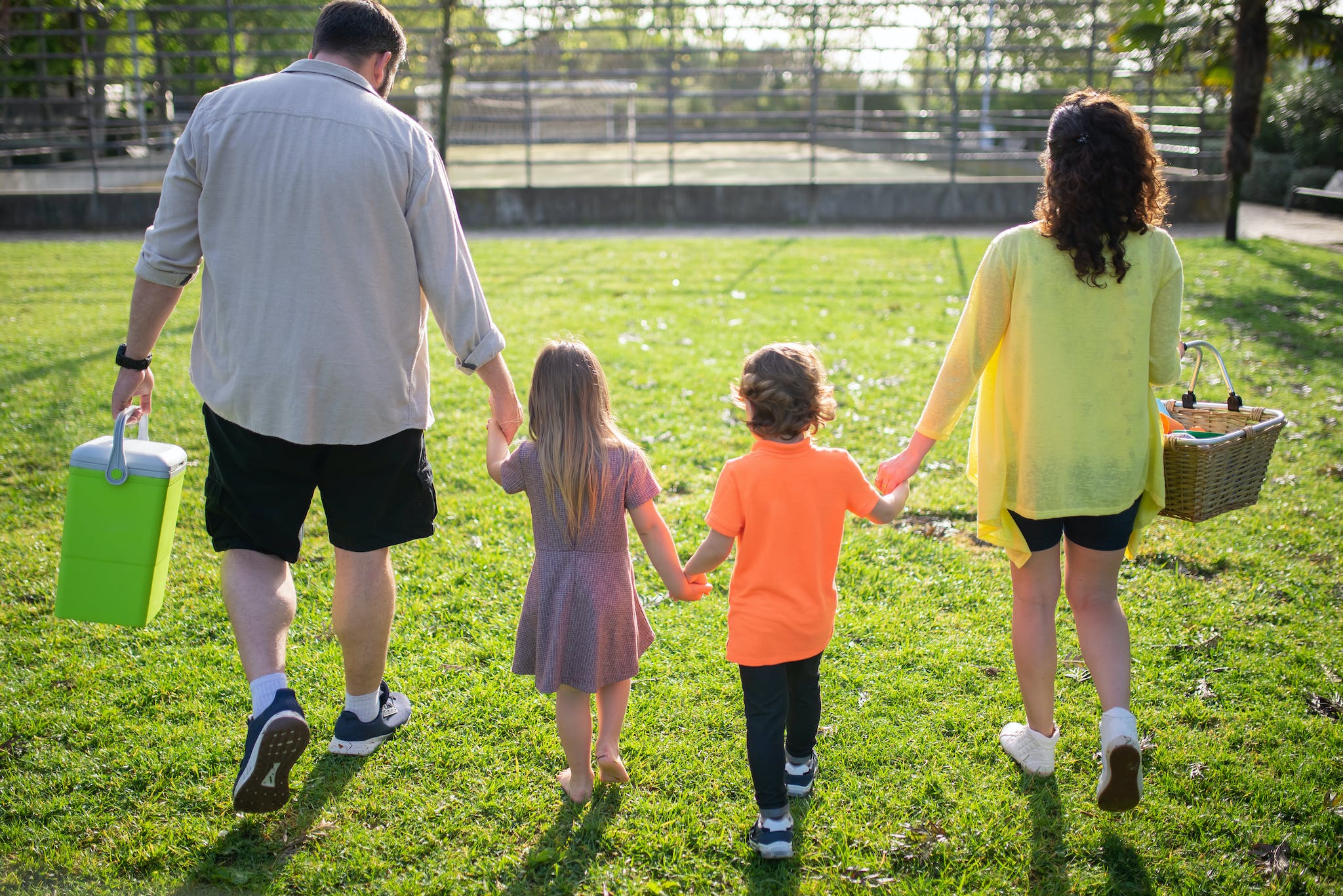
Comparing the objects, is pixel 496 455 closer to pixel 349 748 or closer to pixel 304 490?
pixel 304 490

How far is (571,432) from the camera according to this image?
103 inches

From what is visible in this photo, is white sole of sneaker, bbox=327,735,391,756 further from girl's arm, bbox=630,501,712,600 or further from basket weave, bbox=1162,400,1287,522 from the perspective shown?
basket weave, bbox=1162,400,1287,522

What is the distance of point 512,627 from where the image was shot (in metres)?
3.91

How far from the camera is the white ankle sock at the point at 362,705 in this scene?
122 inches

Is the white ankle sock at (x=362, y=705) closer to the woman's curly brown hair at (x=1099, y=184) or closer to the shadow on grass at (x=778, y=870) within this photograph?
the shadow on grass at (x=778, y=870)

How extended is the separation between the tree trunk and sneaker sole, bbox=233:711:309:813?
1398cm

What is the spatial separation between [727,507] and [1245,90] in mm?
13347

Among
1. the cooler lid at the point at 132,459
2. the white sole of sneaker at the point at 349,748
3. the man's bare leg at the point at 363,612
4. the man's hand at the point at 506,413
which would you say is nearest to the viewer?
the cooler lid at the point at 132,459

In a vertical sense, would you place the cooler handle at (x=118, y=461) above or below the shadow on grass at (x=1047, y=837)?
above

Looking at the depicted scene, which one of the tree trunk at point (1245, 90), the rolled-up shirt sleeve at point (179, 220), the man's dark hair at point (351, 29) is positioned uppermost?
the tree trunk at point (1245, 90)

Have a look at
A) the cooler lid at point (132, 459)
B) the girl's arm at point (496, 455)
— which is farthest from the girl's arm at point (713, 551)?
the cooler lid at point (132, 459)

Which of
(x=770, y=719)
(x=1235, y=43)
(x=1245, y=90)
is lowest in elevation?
(x=770, y=719)

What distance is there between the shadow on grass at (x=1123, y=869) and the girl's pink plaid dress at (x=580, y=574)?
56.6 inches

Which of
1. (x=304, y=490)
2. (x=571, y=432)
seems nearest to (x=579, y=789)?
(x=571, y=432)
